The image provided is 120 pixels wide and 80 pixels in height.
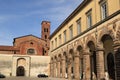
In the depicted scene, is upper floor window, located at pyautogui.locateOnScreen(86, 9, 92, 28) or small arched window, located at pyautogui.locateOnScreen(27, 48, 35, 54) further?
small arched window, located at pyautogui.locateOnScreen(27, 48, 35, 54)

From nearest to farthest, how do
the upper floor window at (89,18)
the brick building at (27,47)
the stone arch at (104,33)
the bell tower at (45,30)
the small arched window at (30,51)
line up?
the stone arch at (104,33), the upper floor window at (89,18), the brick building at (27,47), the small arched window at (30,51), the bell tower at (45,30)

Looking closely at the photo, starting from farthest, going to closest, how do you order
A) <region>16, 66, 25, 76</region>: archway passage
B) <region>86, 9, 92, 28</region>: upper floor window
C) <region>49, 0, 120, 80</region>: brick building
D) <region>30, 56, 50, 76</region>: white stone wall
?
<region>16, 66, 25, 76</region>: archway passage
<region>30, 56, 50, 76</region>: white stone wall
<region>86, 9, 92, 28</region>: upper floor window
<region>49, 0, 120, 80</region>: brick building

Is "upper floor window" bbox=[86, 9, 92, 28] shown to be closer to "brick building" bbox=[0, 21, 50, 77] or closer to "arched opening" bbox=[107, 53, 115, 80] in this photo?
"arched opening" bbox=[107, 53, 115, 80]

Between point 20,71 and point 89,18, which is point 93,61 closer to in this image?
point 89,18

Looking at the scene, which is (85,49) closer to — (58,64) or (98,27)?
(98,27)

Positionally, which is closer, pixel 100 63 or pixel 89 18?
pixel 100 63

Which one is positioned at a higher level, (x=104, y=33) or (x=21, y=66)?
(x=104, y=33)

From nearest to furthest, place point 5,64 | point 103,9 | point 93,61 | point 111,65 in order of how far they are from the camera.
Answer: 1. point 103,9
2. point 111,65
3. point 93,61
4. point 5,64

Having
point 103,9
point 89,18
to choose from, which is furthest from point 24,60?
point 103,9

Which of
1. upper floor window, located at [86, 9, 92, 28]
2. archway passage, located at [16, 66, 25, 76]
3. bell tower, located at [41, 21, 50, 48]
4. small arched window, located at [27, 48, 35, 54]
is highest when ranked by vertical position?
bell tower, located at [41, 21, 50, 48]

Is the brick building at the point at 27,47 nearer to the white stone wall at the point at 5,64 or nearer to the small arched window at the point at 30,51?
the small arched window at the point at 30,51

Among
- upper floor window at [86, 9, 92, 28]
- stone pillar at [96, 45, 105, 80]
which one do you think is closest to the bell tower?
upper floor window at [86, 9, 92, 28]

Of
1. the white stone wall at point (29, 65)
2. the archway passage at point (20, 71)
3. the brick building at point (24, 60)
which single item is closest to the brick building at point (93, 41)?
the white stone wall at point (29, 65)

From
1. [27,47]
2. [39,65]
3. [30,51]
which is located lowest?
[39,65]
